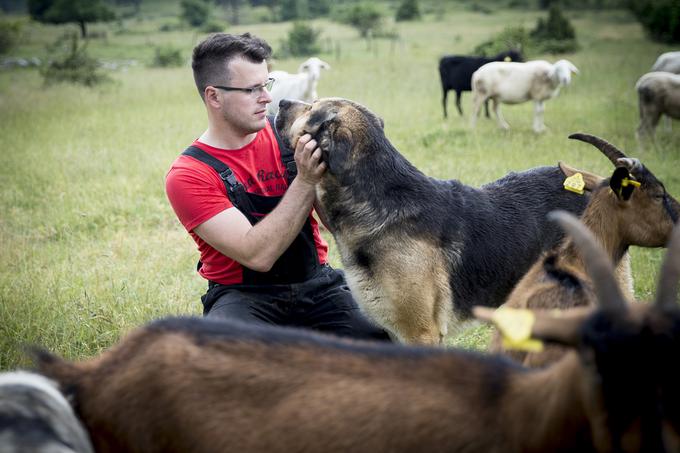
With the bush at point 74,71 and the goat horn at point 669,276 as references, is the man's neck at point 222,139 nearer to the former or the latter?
the goat horn at point 669,276

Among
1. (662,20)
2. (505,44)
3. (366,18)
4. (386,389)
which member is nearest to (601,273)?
(386,389)

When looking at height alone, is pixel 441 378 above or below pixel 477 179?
above

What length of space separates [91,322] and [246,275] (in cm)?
172

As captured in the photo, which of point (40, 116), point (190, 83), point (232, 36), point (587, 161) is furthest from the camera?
point (190, 83)

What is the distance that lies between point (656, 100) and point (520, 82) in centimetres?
375

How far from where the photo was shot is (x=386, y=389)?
2424mm

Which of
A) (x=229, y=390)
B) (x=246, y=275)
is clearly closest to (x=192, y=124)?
(x=246, y=275)

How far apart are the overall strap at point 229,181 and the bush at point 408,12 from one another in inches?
1922

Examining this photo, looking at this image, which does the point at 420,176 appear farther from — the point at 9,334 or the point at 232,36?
the point at 9,334

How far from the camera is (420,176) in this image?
471 cm

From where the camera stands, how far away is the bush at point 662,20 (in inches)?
1146

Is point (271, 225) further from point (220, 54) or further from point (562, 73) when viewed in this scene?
point (562, 73)

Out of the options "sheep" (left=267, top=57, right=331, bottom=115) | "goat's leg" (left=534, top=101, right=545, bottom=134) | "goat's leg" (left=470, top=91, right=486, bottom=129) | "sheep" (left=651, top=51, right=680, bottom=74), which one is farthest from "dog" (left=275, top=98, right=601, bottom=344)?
"sheep" (left=651, top=51, right=680, bottom=74)

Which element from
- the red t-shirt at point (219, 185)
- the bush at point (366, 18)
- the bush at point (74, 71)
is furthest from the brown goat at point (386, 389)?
the bush at point (366, 18)
